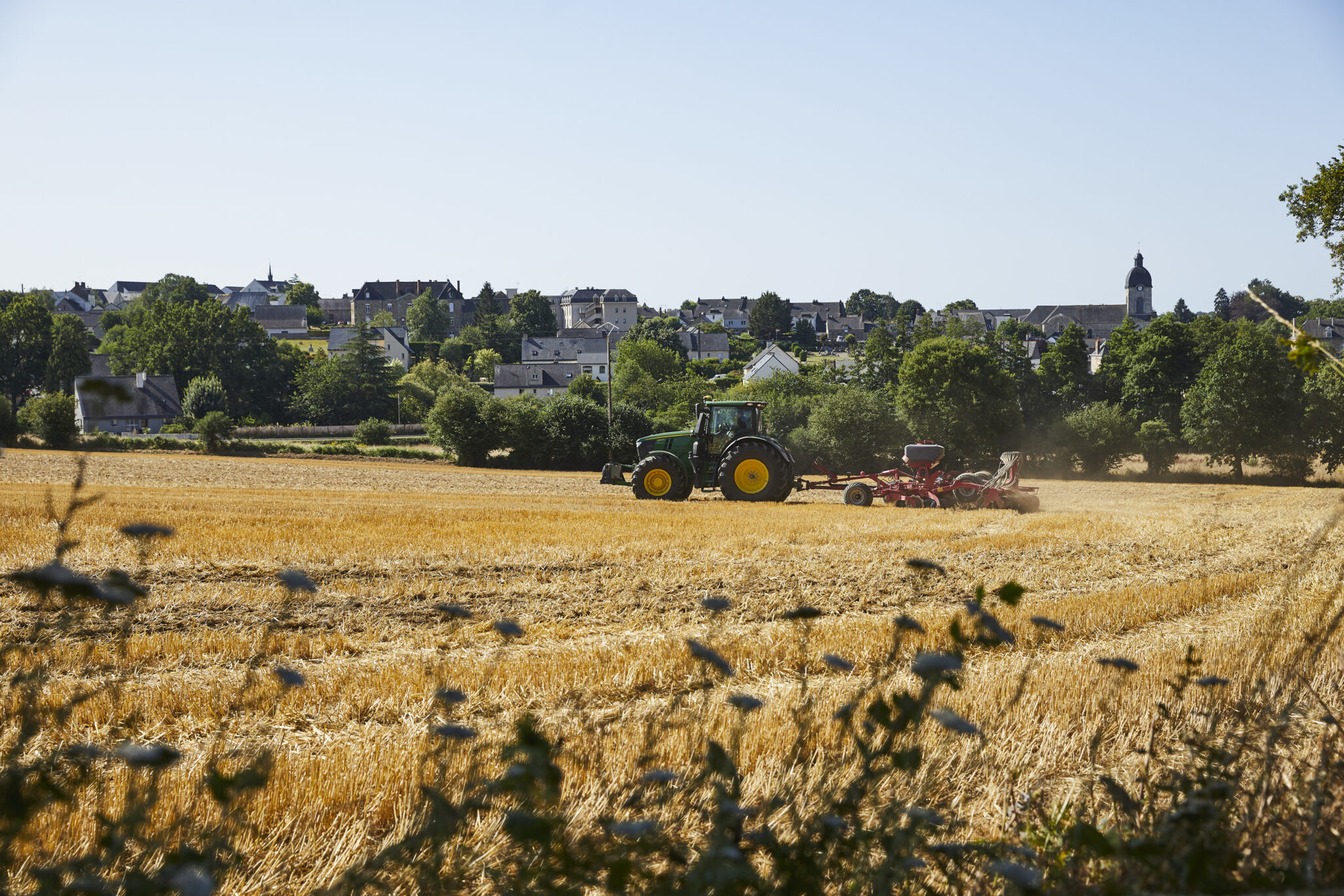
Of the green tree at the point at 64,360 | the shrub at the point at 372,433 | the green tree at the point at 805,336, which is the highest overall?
the green tree at the point at 805,336

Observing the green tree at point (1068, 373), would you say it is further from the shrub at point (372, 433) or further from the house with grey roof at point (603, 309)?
the house with grey roof at point (603, 309)

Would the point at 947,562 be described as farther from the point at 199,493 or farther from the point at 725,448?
the point at 199,493

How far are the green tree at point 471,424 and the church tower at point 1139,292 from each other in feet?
444

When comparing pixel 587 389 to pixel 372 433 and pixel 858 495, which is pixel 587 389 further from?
pixel 858 495

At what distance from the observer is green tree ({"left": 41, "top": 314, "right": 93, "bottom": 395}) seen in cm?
→ 7762

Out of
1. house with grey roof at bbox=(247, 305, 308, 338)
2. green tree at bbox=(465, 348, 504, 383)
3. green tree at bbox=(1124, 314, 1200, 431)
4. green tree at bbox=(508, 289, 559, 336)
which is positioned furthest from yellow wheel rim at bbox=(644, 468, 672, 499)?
house with grey roof at bbox=(247, 305, 308, 338)

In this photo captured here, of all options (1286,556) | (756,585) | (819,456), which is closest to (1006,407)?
(819,456)

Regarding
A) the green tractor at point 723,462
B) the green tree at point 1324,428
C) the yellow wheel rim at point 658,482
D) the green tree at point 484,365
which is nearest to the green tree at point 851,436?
the green tree at point 1324,428

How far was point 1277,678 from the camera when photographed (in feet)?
19.7

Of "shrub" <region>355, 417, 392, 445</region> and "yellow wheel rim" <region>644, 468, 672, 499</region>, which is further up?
"shrub" <region>355, 417, 392, 445</region>

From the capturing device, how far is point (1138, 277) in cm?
15838

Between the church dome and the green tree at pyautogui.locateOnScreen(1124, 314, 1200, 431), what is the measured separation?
115252 mm

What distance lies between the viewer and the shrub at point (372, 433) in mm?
61406

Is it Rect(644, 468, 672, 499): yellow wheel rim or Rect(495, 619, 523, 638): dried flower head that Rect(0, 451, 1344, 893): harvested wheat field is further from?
Rect(644, 468, 672, 499): yellow wheel rim
